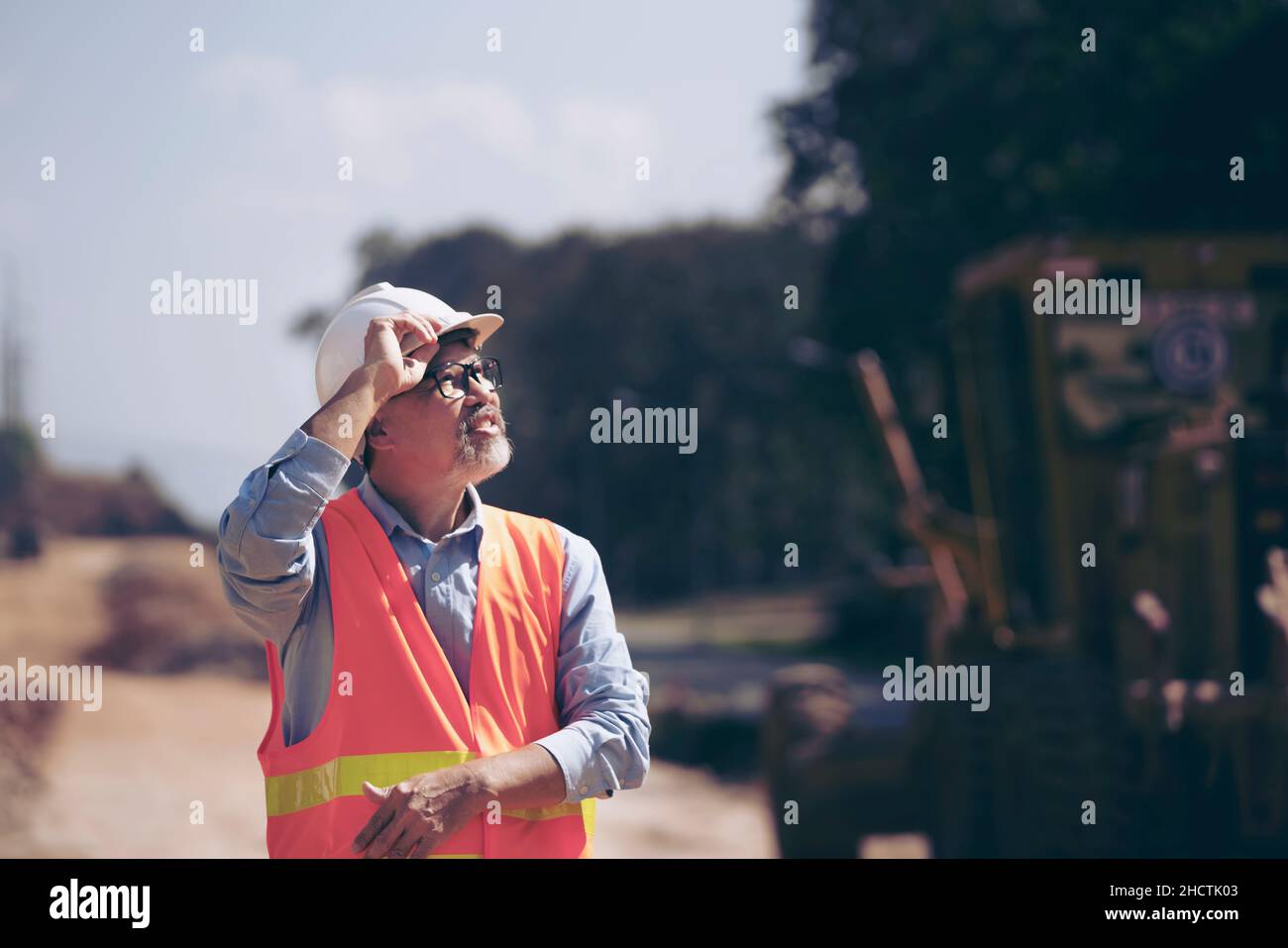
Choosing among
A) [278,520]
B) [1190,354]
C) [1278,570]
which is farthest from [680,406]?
[278,520]

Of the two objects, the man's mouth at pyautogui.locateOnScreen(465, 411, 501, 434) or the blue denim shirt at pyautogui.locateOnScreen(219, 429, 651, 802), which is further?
the man's mouth at pyautogui.locateOnScreen(465, 411, 501, 434)

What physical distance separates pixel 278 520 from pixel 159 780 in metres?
15.1

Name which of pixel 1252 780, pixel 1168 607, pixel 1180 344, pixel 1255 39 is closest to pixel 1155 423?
pixel 1180 344

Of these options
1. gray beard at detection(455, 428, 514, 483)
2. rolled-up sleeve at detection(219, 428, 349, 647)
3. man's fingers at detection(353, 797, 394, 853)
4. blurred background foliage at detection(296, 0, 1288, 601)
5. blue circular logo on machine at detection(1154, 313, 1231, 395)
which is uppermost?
blurred background foliage at detection(296, 0, 1288, 601)

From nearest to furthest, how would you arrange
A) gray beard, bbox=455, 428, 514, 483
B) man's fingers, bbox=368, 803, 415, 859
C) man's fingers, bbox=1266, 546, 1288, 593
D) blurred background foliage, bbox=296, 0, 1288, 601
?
man's fingers, bbox=368, 803, 415, 859, gray beard, bbox=455, 428, 514, 483, man's fingers, bbox=1266, 546, 1288, 593, blurred background foliage, bbox=296, 0, 1288, 601

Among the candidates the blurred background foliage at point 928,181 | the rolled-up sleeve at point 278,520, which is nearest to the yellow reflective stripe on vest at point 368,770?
the rolled-up sleeve at point 278,520

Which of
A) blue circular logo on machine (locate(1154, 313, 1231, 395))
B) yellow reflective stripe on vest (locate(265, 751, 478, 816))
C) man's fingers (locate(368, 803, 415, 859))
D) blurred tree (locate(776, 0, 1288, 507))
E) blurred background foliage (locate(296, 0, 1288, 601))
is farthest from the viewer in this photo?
blurred background foliage (locate(296, 0, 1288, 601))

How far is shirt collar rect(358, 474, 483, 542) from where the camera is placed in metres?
3.36

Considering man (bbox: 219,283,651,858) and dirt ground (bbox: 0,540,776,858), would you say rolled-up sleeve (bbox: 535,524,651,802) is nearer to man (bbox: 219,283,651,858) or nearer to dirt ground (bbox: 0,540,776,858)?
man (bbox: 219,283,651,858)

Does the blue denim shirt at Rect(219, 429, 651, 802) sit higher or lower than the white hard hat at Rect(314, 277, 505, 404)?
lower

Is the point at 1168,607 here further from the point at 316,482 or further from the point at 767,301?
the point at 767,301

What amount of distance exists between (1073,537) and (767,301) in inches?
1488

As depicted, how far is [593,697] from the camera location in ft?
10.6

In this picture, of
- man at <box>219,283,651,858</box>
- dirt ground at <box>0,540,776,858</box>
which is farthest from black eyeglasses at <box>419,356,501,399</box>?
dirt ground at <box>0,540,776,858</box>
